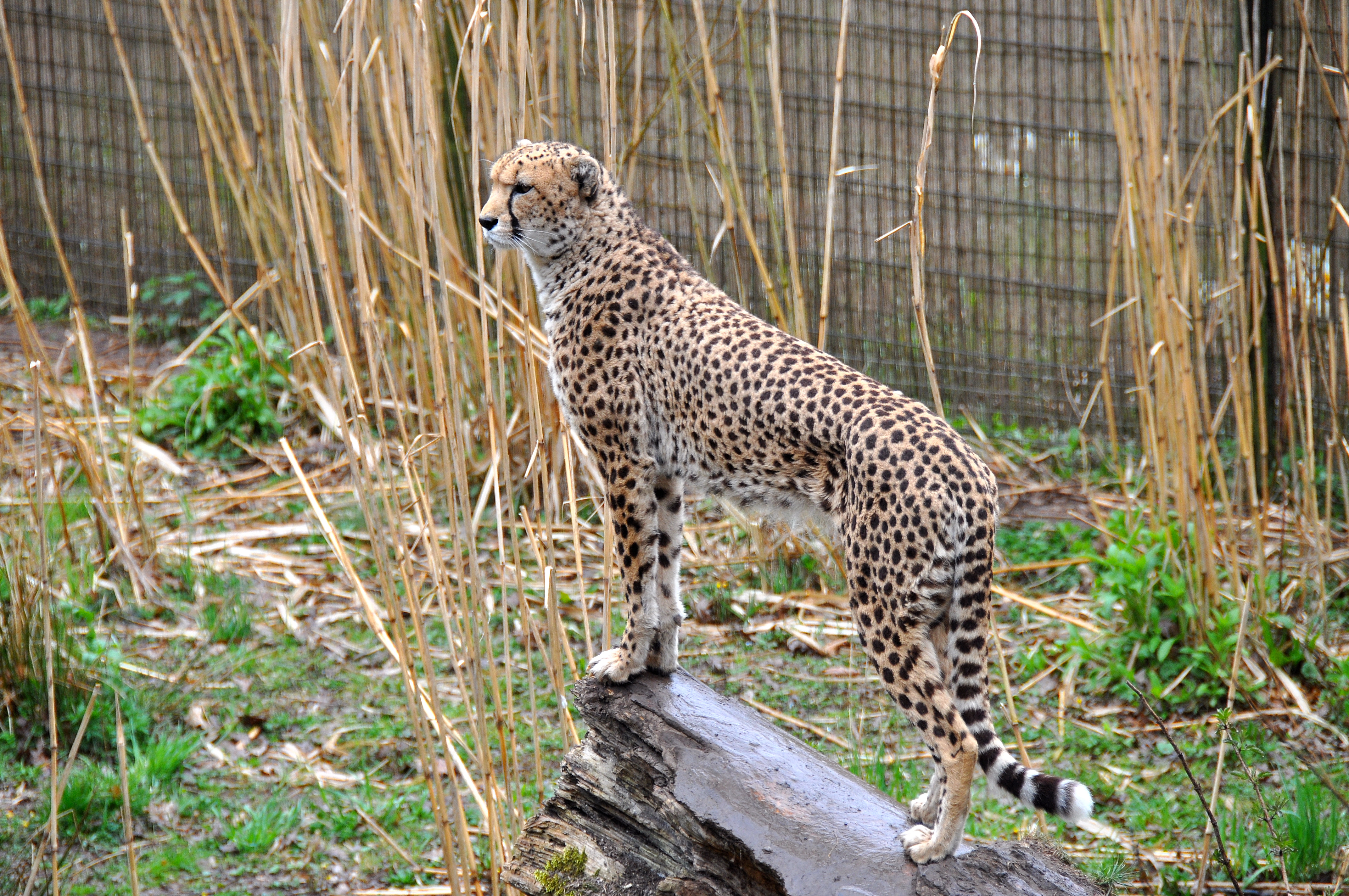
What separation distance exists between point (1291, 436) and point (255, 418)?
4239 millimetres

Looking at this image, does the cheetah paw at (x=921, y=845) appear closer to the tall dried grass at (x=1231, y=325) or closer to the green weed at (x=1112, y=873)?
the green weed at (x=1112, y=873)

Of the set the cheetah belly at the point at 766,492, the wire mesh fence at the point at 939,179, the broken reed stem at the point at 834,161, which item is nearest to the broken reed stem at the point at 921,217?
the broken reed stem at the point at 834,161

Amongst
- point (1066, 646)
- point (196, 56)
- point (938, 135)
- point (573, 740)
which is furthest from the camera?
point (938, 135)

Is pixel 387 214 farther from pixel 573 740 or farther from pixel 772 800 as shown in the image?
pixel 772 800

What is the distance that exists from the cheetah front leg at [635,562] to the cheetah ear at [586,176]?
66cm

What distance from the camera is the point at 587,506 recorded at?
5184 millimetres

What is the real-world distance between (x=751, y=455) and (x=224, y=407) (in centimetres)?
372

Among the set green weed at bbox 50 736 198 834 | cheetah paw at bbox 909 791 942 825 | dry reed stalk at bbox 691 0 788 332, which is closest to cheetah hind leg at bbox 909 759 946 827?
cheetah paw at bbox 909 791 942 825

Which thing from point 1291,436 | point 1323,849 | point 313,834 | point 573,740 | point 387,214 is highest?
point 387,214

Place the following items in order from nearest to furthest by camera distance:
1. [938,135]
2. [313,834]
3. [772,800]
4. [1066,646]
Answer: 1. [772,800]
2. [313,834]
3. [1066,646]
4. [938,135]

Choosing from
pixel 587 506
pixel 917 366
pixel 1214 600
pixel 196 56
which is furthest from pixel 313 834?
pixel 917 366

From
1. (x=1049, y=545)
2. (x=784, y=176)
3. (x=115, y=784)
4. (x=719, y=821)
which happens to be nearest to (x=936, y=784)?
(x=719, y=821)

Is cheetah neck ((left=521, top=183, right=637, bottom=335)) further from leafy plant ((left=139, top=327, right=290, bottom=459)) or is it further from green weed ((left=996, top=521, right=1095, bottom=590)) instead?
leafy plant ((left=139, top=327, right=290, bottom=459))

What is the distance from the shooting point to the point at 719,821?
2383 millimetres
